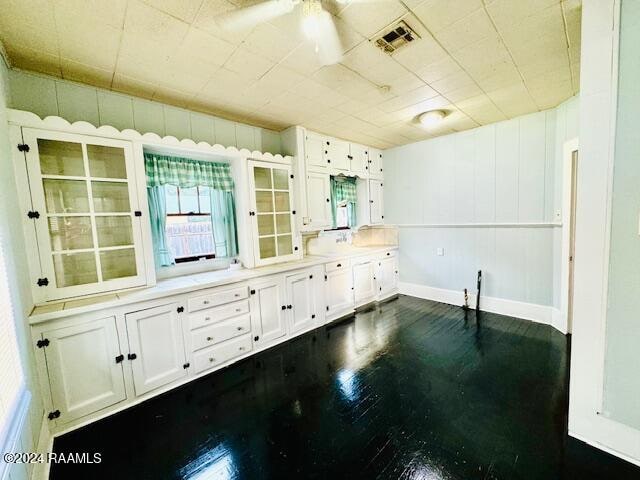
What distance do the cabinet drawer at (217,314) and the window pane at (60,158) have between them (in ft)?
4.75

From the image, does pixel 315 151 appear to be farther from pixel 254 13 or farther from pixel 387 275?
pixel 387 275

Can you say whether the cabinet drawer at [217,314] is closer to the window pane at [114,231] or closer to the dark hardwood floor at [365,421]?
the dark hardwood floor at [365,421]

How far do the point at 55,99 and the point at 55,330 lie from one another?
175cm

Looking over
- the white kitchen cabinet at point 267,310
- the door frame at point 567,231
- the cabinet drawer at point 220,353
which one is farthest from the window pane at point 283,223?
the door frame at point 567,231

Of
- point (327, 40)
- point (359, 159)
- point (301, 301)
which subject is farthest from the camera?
point (359, 159)

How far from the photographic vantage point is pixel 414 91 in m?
2.45

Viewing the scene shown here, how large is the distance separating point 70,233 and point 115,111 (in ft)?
3.67

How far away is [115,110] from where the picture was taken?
7.53 feet

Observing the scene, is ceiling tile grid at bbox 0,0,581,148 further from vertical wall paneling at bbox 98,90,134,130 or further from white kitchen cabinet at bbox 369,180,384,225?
white kitchen cabinet at bbox 369,180,384,225

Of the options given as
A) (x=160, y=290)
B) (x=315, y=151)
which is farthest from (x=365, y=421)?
(x=315, y=151)

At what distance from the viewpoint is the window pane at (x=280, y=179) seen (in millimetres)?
3186

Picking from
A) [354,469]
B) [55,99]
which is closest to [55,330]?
[55,99]

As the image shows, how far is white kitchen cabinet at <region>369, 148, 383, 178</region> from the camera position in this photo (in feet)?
14.3

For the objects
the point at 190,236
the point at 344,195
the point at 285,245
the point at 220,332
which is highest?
the point at 344,195
